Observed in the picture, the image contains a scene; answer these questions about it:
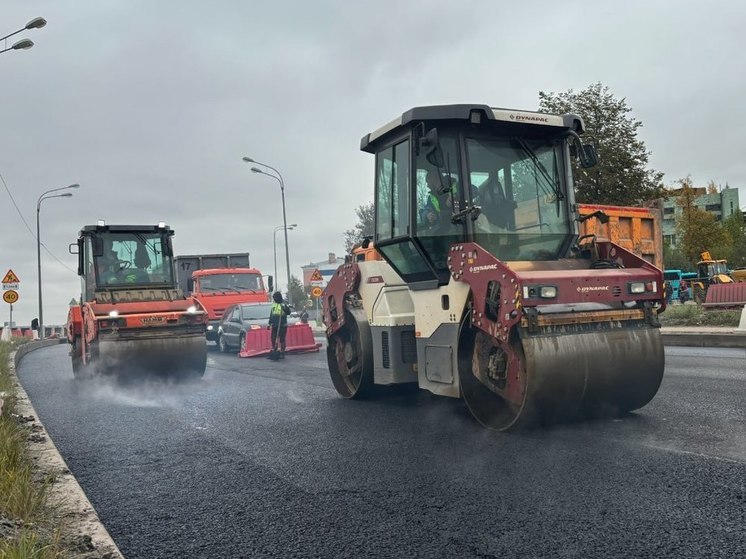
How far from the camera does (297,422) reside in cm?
673

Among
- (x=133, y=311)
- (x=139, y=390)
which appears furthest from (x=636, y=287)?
(x=133, y=311)

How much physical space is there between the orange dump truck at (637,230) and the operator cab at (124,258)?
9.68 metres

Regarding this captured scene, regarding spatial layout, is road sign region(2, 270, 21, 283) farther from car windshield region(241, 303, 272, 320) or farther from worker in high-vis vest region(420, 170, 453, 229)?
worker in high-vis vest region(420, 170, 453, 229)

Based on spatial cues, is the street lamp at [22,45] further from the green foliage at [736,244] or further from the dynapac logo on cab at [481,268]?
the green foliage at [736,244]

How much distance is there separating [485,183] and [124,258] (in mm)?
8104

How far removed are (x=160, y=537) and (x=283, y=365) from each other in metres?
10.4

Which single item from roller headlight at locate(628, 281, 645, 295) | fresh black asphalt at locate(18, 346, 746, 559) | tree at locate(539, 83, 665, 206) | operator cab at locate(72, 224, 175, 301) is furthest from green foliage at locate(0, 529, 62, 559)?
tree at locate(539, 83, 665, 206)

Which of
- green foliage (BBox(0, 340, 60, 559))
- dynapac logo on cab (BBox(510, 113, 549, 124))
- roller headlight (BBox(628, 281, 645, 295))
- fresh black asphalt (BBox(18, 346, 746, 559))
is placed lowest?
fresh black asphalt (BBox(18, 346, 746, 559))

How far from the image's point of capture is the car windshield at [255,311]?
61.2ft

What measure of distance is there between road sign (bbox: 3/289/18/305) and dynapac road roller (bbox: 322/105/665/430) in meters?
22.3

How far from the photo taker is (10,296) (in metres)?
26.0

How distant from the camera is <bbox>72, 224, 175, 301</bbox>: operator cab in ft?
39.4

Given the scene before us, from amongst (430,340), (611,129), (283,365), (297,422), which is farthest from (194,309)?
(611,129)

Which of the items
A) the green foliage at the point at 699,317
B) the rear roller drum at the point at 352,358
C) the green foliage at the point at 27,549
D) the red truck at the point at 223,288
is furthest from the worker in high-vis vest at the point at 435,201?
the red truck at the point at 223,288
